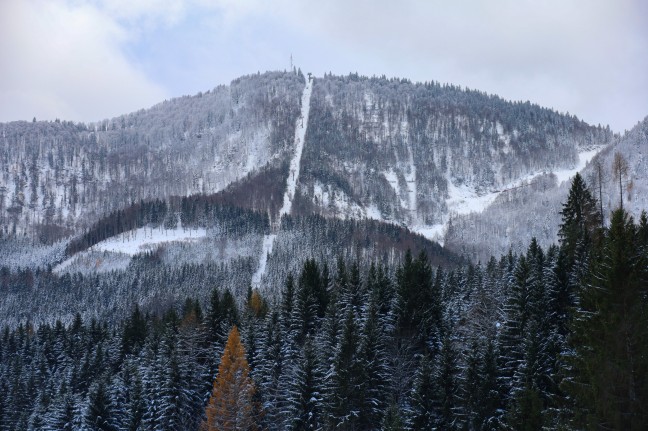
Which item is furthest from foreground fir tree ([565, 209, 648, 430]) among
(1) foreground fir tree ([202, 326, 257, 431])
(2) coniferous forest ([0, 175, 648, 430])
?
(1) foreground fir tree ([202, 326, 257, 431])

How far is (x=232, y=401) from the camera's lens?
161 feet

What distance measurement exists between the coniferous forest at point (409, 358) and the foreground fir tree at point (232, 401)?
0.37 feet

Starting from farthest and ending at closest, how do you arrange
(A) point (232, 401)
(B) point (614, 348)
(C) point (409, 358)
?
(C) point (409, 358) → (A) point (232, 401) → (B) point (614, 348)

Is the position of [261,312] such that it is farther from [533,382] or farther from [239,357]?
[533,382]

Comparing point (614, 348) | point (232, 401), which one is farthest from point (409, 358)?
point (614, 348)

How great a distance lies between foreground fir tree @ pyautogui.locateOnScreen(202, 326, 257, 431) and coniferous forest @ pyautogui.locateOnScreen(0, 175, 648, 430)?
0.11 meters

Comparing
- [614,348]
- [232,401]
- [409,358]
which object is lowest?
[232,401]

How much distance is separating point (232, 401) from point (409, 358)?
15.2 meters

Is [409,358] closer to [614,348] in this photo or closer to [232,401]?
[232,401]

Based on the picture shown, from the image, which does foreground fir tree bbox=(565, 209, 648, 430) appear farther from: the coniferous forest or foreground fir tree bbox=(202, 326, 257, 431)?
foreground fir tree bbox=(202, 326, 257, 431)

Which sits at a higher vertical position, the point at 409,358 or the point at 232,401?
the point at 409,358

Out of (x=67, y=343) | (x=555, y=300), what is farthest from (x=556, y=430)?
(x=67, y=343)

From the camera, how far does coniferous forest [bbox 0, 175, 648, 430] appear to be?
22688mm

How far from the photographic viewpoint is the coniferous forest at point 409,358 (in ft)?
74.4
